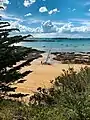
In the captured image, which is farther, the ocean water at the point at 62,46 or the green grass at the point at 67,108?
the ocean water at the point at 62,46

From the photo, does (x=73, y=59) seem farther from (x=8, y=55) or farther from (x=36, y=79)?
(x=8, y=55)

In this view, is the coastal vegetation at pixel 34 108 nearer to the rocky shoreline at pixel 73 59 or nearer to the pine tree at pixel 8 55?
the pine tree at pixel 8 55

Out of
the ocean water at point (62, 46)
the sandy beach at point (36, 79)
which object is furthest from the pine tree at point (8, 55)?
the ocean water at point (62, 46)

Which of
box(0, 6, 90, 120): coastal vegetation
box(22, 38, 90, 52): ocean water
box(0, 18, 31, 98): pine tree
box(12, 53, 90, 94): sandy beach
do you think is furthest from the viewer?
box(22, 38, 90, 52): ocean water

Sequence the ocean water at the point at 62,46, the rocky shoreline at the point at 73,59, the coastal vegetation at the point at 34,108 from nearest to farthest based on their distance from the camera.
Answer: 1. the coastal vegetation at the point at 34,108
2. the rocky shoreline at the point at 73,59
3. the ocean water at the point at 62,46

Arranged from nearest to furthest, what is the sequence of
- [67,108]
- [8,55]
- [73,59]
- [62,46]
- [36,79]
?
[67,108] → [8,55] → [36,79] → [73,59] → [62,46]

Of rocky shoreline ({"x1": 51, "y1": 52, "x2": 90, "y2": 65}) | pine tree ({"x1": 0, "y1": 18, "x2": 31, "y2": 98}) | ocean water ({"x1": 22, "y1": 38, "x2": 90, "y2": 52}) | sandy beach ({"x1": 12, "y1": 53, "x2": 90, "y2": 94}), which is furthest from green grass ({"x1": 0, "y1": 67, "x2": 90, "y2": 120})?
ocean water ({"x1": 22, "y1": 38, "x2": 90, "y2": 52})

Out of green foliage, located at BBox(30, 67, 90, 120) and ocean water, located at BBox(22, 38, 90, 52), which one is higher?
green foliage, located at BBox(30, 67, 90, 120)

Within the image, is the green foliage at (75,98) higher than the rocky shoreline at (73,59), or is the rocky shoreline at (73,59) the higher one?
the green foliage at (75,98)

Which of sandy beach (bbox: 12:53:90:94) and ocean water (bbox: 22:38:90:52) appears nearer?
sandy beach (bbox: 12:53:90:94)

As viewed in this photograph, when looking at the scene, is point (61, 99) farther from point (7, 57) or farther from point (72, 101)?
point (7, 57)

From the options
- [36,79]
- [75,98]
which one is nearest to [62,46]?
[36,79]

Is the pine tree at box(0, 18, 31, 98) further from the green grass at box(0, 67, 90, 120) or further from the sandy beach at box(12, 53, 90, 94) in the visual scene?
the sandy beach at box(12, 53, 90, 94)

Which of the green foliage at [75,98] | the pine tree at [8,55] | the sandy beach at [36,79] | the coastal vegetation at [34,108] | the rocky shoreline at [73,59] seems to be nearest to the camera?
the green foliage at [75,98]
